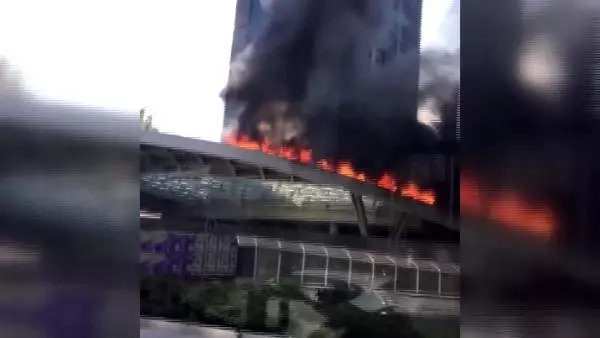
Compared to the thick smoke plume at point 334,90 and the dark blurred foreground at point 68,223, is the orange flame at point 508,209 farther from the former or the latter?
the dark blurred foreground at point 68,223

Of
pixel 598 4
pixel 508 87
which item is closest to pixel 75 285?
pixel 508 87

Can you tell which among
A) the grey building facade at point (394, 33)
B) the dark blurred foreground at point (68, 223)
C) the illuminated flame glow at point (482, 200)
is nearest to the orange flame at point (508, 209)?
the illuminated flame glow at point (482, 200)

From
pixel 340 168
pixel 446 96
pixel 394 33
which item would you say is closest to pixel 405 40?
pixel 394 33

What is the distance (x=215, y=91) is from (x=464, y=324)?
2.48 ft

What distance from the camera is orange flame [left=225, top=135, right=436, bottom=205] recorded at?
117 cm

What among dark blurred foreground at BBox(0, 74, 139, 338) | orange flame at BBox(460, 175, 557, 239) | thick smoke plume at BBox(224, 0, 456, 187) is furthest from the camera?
dark blurred foreground at BBox(0, 74, 139, 338)

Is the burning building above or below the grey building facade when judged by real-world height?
below

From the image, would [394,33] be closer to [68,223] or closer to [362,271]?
[362,271]

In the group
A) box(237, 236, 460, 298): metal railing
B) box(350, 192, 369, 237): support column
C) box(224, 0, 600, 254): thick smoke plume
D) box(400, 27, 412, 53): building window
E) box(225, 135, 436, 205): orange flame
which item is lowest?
box(237, 236, 460, 298): metal railing

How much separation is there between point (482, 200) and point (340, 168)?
11.8 inches

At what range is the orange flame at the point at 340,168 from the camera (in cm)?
117

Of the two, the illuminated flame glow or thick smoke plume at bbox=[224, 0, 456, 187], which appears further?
thick smoke plume at bbox=[224, 0, 456, 187]

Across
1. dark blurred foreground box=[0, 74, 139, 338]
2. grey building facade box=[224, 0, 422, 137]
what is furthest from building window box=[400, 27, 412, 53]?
dark blurred foreground box=[0, 74, 139, 338]

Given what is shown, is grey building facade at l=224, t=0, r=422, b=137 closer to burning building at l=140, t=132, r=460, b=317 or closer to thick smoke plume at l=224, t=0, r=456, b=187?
thick smoke plume at l=224, t=0, r=456, b=187
